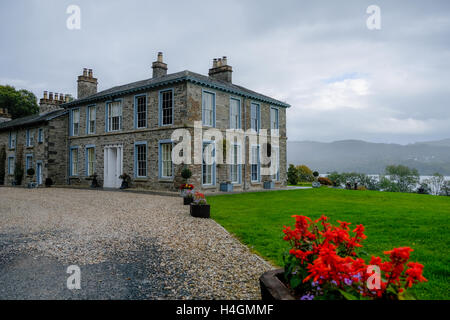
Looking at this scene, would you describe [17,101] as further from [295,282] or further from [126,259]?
[295,282]

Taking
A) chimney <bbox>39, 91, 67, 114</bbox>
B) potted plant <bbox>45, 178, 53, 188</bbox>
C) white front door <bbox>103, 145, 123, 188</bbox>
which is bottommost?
potted plant <bbox>45, 178, 53, 188</bbox>

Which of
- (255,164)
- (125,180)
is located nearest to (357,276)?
(125,180)

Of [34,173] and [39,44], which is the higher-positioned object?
[39,44]

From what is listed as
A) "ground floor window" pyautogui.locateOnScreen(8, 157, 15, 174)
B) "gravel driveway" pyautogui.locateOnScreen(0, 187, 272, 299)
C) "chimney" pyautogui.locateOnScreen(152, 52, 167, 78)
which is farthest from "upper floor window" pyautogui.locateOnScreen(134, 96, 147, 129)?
"ground floor window" pyautogui.locateOnScreen(8, 157, 15, 174)

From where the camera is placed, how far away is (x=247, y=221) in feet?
27.4

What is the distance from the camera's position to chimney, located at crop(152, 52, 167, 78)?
21047 millimetres

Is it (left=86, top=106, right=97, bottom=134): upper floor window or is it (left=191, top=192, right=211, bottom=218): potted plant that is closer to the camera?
(left=191, top=192, right=211, bottom=218): potted plant

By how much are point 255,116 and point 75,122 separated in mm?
13926

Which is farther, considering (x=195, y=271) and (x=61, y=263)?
(x=61, y=263)

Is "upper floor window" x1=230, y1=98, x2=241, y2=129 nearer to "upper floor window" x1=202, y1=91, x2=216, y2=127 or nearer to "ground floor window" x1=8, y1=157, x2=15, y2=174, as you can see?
"upper floor window" x1=202, y1=91, x2=216, y2=127

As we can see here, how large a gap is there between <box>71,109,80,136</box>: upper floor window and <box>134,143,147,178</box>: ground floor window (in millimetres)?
7202

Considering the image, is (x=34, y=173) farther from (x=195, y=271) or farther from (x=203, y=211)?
(x=195, y=271)

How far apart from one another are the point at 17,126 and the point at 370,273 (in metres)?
30.2
